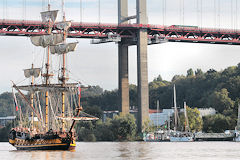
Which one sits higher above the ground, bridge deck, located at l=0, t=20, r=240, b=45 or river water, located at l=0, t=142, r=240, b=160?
bridge deck, located at l=0, t=20, r=240, b=45

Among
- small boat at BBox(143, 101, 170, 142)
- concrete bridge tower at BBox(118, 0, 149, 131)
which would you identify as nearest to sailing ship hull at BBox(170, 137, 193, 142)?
small boat at BBox(143, 101, 170, 142)

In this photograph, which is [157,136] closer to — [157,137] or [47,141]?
[157,137]

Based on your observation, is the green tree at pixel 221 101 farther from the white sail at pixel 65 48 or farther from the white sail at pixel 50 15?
the white sail at pixel 65 48

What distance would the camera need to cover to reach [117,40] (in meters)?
135

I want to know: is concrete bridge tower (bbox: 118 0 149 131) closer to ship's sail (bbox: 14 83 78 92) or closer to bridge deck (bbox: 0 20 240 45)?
bridge deck (bbox: 0 20 240 45)

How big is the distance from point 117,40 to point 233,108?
41213 mm

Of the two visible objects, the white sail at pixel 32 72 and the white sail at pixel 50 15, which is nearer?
the white sail at pixel 32 72

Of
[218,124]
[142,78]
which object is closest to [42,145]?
[142,78]

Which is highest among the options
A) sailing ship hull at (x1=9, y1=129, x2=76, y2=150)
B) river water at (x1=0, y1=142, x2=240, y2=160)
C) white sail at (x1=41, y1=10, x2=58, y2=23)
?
white sail at (x1=41, y1=10, x2=58, y2=23)

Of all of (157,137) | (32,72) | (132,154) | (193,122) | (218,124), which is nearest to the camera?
(132,154)

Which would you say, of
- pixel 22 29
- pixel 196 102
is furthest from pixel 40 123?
pixel 196 102

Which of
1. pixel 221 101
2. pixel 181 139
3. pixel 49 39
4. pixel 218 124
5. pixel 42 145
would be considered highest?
pixel 49 39

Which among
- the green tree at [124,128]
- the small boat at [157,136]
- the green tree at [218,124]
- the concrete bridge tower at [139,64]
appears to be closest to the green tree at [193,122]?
the green tree at [218,124]

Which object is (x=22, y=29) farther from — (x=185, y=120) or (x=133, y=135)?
(x=185, y=120)
